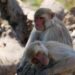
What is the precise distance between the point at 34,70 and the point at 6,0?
12.5 ft

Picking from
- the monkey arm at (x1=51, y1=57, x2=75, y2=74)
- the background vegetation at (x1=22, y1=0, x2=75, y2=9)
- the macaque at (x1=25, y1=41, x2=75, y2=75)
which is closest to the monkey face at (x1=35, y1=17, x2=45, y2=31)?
the macaque at (x1=25, y1=41, x2=75, y2=75)

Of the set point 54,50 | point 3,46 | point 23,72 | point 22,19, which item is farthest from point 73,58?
point 22,19

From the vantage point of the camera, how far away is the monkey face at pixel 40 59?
14.9 feet

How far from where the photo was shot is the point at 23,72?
497 centimetres

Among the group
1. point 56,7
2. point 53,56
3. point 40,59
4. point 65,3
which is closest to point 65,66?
point 53,56

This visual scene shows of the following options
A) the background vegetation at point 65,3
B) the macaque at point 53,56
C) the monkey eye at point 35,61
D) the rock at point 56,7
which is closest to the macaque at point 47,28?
the macaque at point 53,56

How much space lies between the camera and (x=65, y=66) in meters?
4.82

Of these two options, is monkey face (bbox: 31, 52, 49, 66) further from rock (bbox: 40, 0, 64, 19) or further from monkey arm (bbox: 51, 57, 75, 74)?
rock (bbox: 40, 0, 64, 19)

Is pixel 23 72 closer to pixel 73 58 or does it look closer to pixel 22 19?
pixel 73 58

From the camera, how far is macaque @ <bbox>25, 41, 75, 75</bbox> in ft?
15.0

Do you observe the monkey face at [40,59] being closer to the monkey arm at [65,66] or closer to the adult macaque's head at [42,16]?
the monkey arm at [65,66]

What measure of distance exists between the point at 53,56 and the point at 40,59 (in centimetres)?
23

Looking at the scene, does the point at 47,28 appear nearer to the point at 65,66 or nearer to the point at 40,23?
the point at 40,23

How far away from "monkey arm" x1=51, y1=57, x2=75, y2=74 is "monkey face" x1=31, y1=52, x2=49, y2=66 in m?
0.25
